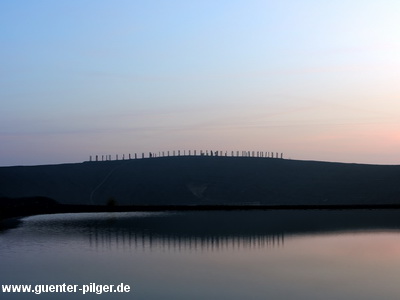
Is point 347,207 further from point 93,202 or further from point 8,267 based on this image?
point 8,267

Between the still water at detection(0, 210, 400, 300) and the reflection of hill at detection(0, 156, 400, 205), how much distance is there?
48630 millimetres

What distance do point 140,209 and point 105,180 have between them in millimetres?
38471

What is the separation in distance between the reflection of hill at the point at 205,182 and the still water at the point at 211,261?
4863 cm

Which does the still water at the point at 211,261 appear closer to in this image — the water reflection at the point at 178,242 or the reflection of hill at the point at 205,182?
the water reflection at the point at 178,242

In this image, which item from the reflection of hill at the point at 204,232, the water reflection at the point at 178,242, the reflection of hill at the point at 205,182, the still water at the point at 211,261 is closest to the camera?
the still water at the point at 211,261

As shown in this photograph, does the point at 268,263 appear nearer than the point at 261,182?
Yes

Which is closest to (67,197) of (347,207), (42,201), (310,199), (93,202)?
(93,202)

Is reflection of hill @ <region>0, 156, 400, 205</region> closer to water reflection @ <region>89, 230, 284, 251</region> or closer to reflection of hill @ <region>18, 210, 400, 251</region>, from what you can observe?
reflection of hill @ <region>18, 210, 400, 251</region>

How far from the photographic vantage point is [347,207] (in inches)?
2491

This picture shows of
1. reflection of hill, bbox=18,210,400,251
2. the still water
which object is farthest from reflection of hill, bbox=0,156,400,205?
the still water

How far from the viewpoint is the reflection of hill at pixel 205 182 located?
87375mm

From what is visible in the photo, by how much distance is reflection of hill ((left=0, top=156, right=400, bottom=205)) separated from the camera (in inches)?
3440

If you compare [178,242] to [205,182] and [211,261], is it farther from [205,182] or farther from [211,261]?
[205,182]

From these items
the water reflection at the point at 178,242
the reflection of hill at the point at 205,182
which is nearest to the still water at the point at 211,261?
the water reflection at the point at 178,242
